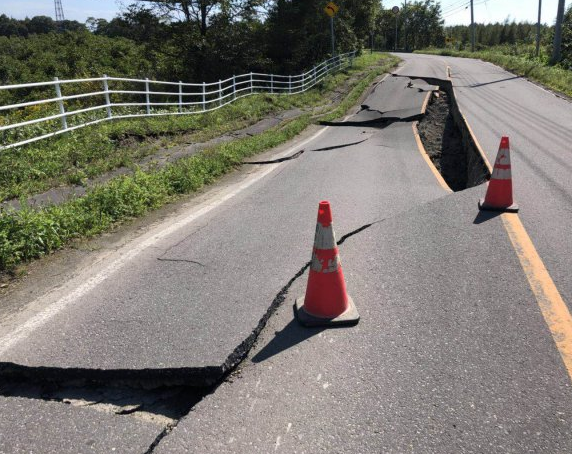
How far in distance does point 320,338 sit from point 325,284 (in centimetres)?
39

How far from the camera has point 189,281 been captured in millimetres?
3666

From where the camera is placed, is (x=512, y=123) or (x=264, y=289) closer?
(x=264, y=289)

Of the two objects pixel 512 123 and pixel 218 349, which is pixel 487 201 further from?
pixel 512 123

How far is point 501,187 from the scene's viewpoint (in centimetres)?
524

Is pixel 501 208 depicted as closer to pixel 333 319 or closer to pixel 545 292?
pixel 545 292

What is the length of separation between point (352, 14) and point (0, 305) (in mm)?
38035

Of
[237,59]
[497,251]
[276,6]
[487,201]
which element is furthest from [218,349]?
[276,6]

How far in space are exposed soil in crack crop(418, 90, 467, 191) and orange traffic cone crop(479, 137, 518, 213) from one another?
352 cm

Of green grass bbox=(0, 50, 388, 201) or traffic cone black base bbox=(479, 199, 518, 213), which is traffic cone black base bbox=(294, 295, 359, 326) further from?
green grass bbox=(0, 50, 388, 201)

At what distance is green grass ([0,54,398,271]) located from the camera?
14.0 ft

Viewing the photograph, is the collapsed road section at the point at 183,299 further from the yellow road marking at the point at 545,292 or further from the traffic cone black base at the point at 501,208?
the yellow road marking at the point at 545,292

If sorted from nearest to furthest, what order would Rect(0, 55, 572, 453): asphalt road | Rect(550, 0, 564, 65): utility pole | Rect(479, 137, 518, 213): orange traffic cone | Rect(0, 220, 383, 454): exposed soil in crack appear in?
Rect(0, 55, 572, 453): asphalt road < Rect(0, 220, 383, 454): exposed soil in crack < Rect(479, 137, 518, 213): orange traffic cone < Rect(550, 0, 564, 65): utility pole

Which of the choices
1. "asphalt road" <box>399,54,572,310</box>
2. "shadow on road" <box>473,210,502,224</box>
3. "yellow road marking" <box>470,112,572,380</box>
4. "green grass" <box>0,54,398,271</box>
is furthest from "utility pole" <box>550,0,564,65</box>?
"yellow road marking" <box>470,112,572,380</box>

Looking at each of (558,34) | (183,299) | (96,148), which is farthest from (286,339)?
(558,34)
